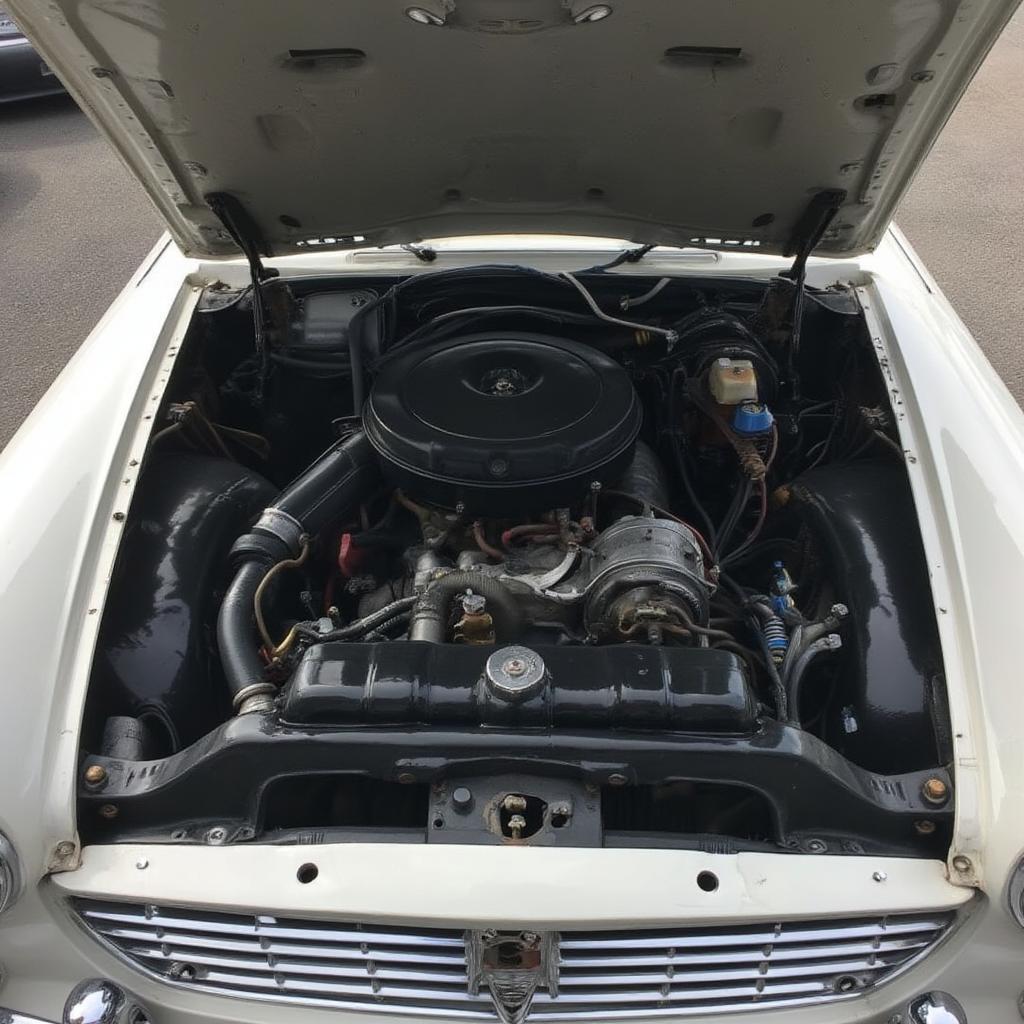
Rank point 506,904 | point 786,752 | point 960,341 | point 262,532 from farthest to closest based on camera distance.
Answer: point 960,341, point 262,532, point 786,752, point 506,904

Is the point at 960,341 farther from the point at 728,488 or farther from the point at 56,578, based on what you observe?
the point at 56,578

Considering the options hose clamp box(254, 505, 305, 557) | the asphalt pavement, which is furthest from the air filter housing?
the asphalt pavement

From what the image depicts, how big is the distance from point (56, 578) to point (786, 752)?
44.6 inches

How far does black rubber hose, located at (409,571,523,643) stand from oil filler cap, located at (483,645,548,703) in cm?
23

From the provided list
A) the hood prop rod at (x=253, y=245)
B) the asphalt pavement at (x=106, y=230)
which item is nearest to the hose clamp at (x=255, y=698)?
the hood prop rod at (x=253, y=245)

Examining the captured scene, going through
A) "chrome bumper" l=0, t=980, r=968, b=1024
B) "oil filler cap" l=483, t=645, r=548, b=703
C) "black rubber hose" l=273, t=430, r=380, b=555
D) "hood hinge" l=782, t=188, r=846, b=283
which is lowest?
"chrome bumper" l=0, t=980, r=968, b=1024

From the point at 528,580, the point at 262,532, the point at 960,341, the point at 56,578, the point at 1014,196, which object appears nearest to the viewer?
the point at 56,578

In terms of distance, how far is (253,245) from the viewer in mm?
1934

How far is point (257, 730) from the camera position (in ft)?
4.01

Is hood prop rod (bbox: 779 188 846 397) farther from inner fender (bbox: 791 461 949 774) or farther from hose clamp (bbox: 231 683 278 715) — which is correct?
hose clamp (bbox: 231 683 278 715)

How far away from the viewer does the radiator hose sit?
4.58 feet

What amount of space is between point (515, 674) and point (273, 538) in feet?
2.09

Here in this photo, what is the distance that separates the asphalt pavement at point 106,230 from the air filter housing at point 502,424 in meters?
2.29

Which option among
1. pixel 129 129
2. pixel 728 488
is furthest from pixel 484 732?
pixel 129 129
